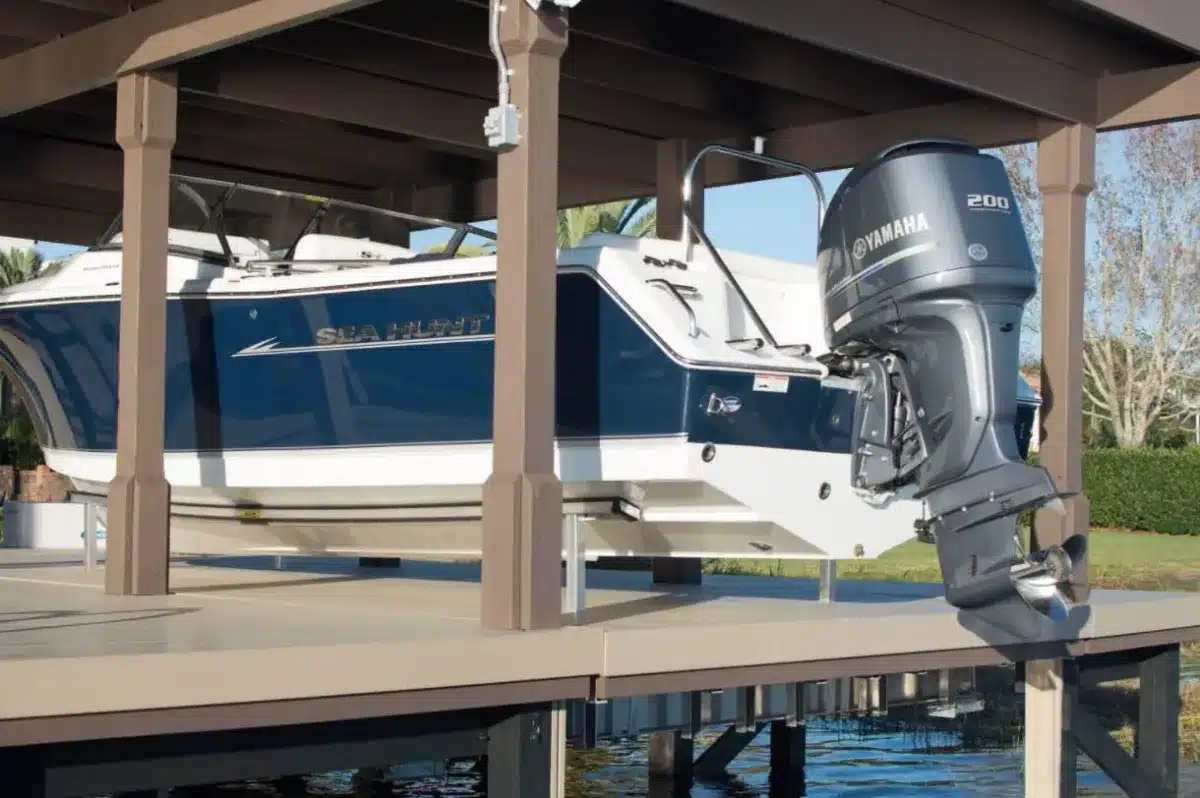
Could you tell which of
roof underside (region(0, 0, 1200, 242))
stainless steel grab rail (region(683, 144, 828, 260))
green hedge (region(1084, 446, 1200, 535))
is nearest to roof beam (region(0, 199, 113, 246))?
roof underside (region(0, 0, 1200, 242))

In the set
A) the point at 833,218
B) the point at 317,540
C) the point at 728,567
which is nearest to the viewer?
the point at 833,218

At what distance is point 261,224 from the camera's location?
1002 cm

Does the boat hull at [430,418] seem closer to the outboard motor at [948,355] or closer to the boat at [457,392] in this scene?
the boat at [457,392]

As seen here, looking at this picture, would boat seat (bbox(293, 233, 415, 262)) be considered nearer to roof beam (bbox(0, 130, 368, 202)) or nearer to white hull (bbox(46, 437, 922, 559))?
white hull (bbox(46, 437, 922, 559))

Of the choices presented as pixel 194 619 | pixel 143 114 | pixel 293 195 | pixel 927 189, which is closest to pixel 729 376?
pixel 927 189

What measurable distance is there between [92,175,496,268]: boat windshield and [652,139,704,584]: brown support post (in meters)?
0.98

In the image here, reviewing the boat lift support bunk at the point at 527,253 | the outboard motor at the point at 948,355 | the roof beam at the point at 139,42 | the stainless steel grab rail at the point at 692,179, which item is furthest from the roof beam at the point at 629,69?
the outboard motor at the point at 948,355

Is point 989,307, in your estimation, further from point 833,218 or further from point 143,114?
point 143,114

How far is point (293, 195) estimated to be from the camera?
984 cm

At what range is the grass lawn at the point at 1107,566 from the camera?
67.4 feet

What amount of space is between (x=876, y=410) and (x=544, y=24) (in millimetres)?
1860

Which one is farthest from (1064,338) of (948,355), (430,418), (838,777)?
(838,777)

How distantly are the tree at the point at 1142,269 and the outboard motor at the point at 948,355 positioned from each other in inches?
999

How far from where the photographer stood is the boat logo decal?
778 centimetres
